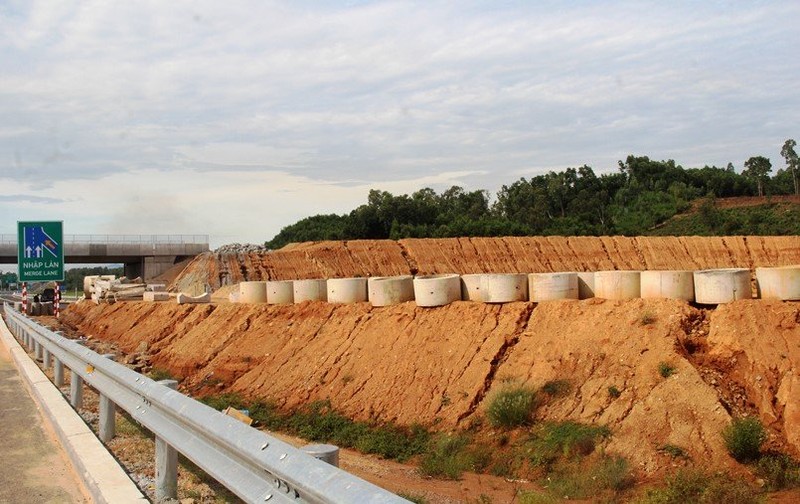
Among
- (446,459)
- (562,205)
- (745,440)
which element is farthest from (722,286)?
(562,205)

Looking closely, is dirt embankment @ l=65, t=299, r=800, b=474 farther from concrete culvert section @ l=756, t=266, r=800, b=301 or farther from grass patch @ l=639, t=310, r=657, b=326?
concrete culvert section @ l=756, t=266, r=800, b=301

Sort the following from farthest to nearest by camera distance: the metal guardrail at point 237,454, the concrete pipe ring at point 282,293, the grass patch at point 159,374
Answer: the concrete pipe ring at point 282,293 → the grass patch at point 159,374 → the metal guardrail at point 237,454

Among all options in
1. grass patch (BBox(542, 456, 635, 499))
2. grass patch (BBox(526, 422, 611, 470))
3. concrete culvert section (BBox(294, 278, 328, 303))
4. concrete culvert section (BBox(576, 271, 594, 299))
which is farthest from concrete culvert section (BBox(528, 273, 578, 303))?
concrete culvert section (BBox(294, 278, 328, 303))

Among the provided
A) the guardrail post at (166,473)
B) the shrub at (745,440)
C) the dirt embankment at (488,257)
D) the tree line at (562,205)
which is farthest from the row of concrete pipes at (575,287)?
the tree line at (562,205)

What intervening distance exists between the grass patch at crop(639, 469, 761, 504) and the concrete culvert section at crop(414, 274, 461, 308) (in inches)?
295

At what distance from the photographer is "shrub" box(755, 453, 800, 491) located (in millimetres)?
10242

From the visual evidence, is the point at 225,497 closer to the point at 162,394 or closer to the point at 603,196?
the point at 162,394

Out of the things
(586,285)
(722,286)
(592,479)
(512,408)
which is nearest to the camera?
(592,479)

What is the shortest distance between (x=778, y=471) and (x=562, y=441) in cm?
299

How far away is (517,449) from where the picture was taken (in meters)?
12.3

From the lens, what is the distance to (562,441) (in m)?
11.9

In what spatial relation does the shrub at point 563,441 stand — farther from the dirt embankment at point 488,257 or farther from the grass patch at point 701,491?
the dirt embankment at point 488,257

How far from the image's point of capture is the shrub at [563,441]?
11.7 meters

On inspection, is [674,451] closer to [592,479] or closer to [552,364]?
[592,479]
